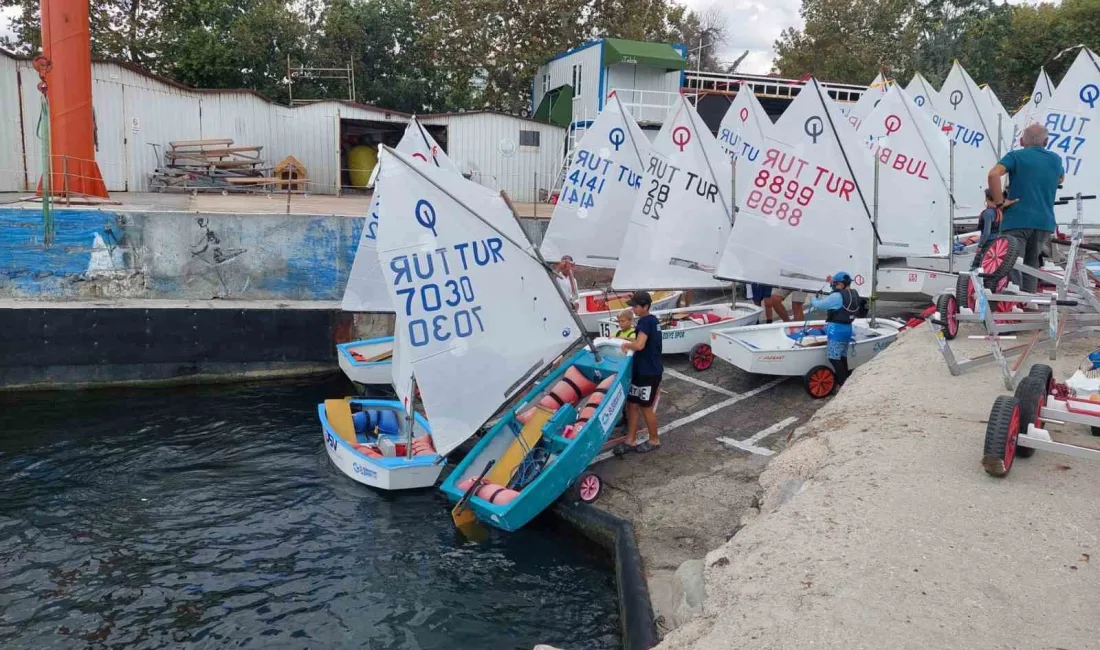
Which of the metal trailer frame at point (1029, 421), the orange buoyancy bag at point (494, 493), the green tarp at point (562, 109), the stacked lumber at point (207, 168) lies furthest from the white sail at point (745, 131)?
the green tarp at point (562, 109)

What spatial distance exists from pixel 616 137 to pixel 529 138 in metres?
11.9

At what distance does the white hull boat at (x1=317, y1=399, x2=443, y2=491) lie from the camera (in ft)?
29.5

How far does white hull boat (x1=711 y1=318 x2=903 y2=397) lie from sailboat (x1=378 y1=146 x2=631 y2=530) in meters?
1.91

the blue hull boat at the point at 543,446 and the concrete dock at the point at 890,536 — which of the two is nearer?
the concrete dock at the point at 890,536

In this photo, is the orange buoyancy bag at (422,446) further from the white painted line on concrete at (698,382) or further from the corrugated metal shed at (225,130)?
the corrugated metal shed at (225,130)

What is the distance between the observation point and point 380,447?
9719 millimetres

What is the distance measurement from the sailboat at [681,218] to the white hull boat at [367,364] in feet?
11.8

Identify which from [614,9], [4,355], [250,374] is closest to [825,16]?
[614,9]

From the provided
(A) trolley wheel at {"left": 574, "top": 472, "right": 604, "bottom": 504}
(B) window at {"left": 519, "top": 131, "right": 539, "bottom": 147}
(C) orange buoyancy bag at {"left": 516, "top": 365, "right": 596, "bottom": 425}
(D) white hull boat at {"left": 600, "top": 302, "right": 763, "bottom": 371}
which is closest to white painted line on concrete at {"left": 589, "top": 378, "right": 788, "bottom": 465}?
(A) trolley wheel at {"left": 574, "top": 472, "right": 604, "bottom": 504}

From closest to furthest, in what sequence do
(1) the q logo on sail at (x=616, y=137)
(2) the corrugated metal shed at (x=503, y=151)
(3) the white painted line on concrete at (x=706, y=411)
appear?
(3) the white painted line on concrete at (x=706, y=411), (1) the q logo on sail at (x=616, y=137), (2) the corrugated metal shed at (x=503, y=151)

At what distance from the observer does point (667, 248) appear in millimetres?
12992

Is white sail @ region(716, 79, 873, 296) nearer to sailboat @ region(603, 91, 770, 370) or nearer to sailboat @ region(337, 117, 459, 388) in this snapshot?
sailboat @ region(603, 91, 770, 370)

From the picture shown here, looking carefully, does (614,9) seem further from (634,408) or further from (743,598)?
(743,598)

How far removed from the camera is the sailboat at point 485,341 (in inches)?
316
